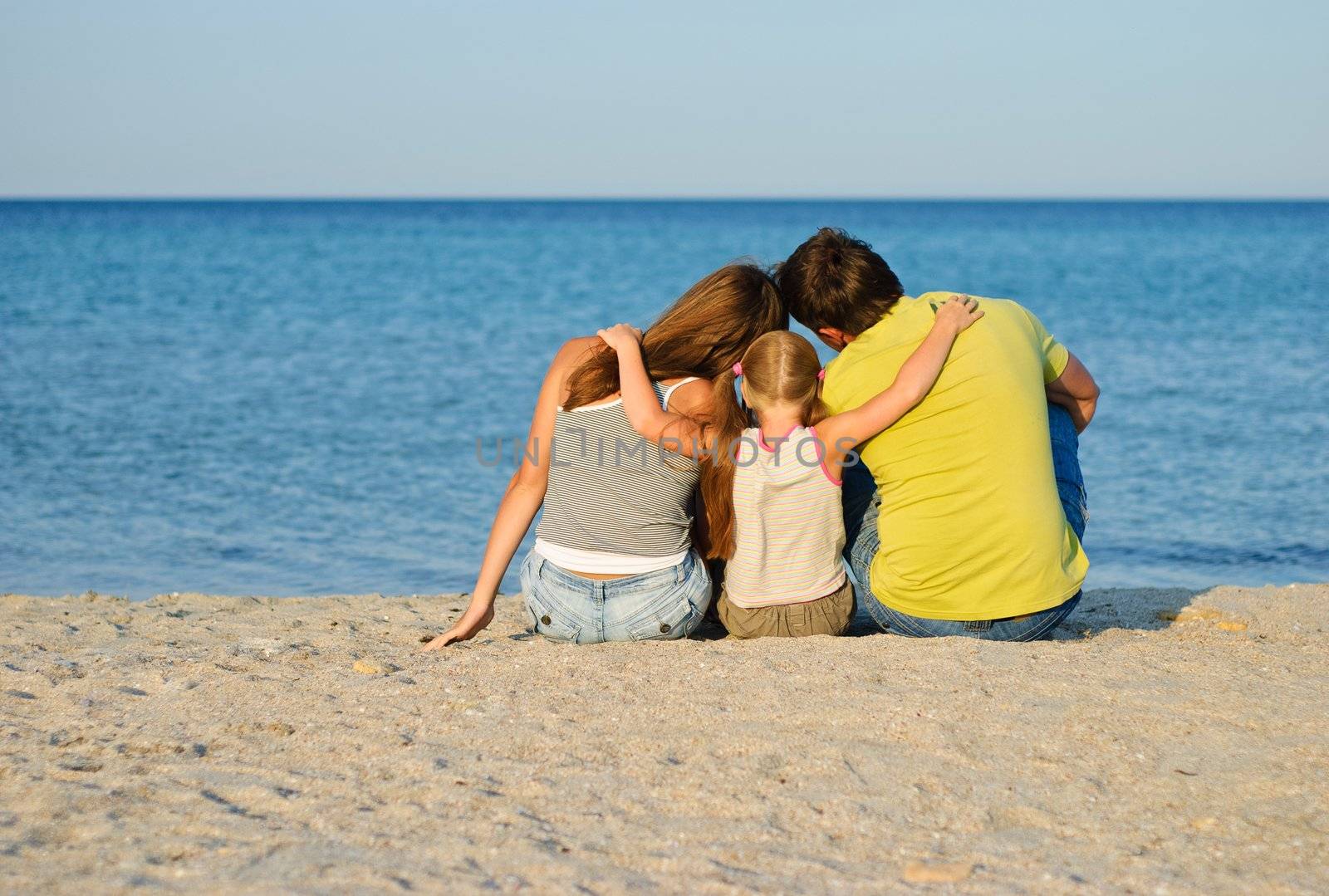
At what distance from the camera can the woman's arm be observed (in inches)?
158

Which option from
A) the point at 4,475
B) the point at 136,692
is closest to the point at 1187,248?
the point at 4,475

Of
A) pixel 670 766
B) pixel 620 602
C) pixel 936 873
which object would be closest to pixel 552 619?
pixel 620 602

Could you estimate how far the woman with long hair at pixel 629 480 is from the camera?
3.89m

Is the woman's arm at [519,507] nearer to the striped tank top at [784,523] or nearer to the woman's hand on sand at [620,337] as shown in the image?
the woman's hand on sand at [620,337]

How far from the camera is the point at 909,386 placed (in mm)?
3582

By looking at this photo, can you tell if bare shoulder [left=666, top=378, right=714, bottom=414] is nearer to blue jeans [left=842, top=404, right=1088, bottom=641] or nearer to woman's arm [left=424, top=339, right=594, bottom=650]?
woman's arm [left=424, top=339, right=594, bottom=650]

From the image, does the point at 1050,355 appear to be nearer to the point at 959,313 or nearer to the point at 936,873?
the point at 959,313

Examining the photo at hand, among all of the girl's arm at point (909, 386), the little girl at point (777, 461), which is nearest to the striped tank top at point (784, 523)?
the little girl at point (777, 461)

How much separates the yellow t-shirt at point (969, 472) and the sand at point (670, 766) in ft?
0.69

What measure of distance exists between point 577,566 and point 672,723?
900 mm

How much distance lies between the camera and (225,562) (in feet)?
21.7

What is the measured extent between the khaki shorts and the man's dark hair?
0.95 meters

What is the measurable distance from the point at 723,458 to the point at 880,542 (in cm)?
61

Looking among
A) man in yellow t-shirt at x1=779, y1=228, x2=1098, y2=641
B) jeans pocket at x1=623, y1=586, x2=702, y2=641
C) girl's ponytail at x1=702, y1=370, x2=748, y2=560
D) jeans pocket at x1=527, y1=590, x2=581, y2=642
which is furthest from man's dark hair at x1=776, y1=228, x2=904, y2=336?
jeans pocket at x1=527, y1=590, x2=581, y2=642
